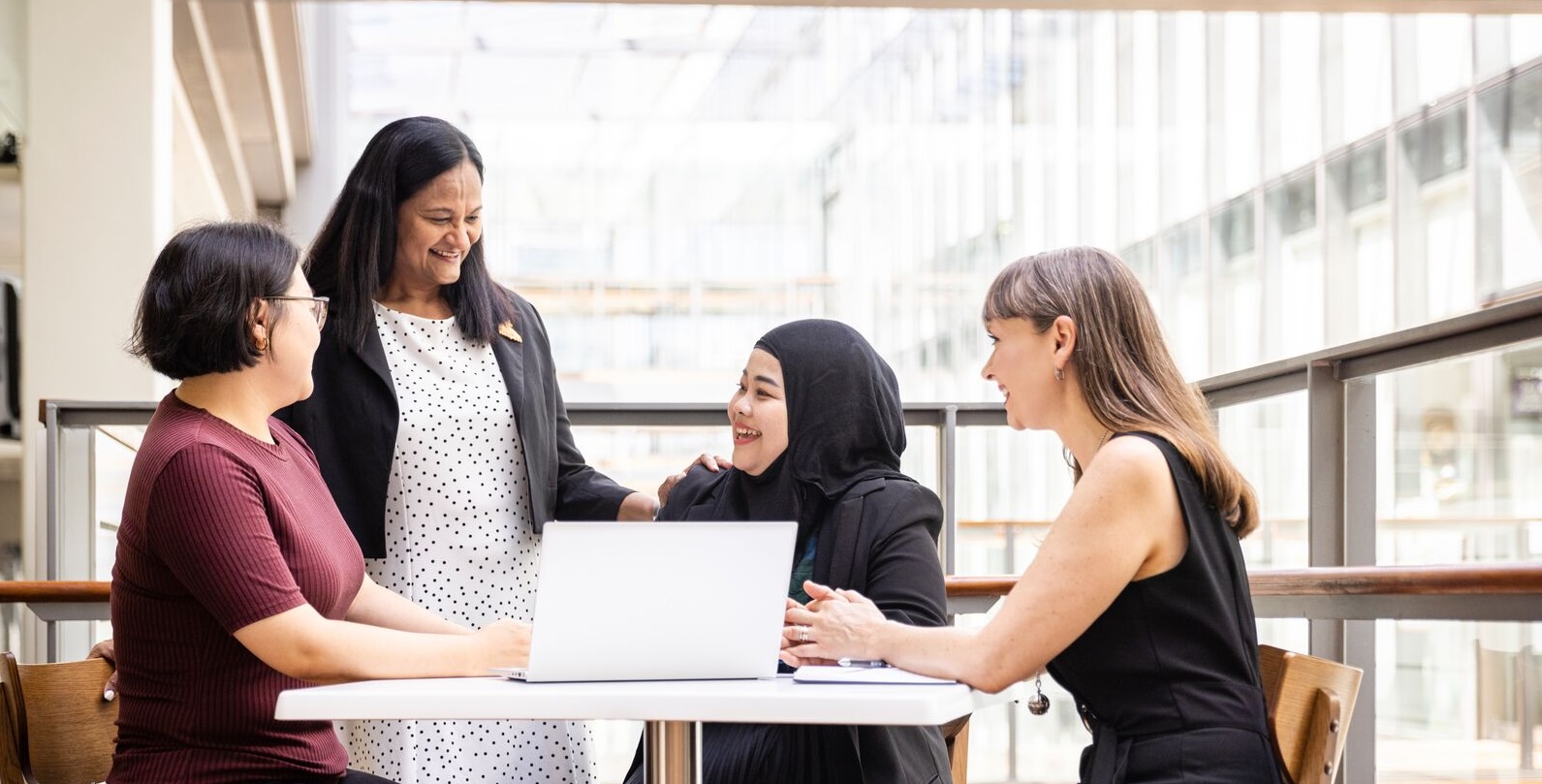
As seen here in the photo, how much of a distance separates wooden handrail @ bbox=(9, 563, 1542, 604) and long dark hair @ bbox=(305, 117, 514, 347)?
0.74 m

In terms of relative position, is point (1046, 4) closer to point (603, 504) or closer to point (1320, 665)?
point (603, 504)

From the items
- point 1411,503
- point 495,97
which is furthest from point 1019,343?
point 495,97

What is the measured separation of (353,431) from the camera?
2.28 metres

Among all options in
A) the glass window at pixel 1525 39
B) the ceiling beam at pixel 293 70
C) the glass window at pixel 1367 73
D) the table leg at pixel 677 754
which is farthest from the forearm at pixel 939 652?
the glass window at pixel 1367 73

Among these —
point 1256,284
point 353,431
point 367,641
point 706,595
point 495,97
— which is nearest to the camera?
point 706,595

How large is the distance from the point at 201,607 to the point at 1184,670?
3.67ft

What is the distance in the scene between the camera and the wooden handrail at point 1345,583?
1.85m

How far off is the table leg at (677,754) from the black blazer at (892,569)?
1.32 ft

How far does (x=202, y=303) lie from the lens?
1803 mm

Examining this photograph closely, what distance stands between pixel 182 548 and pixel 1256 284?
1080cm

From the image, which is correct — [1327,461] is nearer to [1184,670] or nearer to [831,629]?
[1184,670]

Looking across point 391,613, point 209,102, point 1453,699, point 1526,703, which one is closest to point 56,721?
point 391,613

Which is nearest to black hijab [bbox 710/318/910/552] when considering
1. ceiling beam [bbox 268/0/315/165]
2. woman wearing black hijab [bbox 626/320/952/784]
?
woman wearing black hijab [bbox 626/320/952/784]

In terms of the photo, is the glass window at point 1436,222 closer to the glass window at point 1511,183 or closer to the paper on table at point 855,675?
the glass window at point 1511,183
